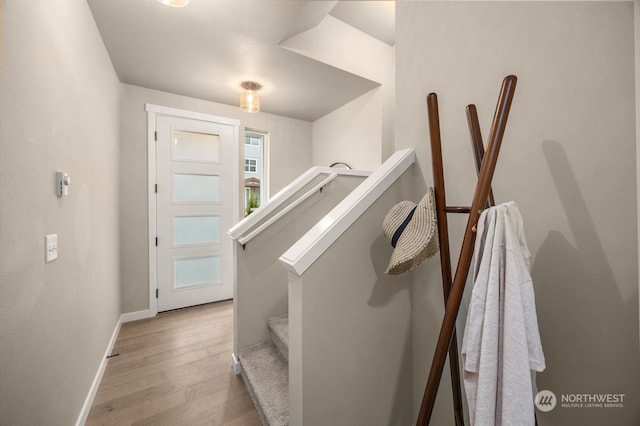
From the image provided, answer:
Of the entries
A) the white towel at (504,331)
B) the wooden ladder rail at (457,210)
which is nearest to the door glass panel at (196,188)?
the wooden ladder rail at (457,210)

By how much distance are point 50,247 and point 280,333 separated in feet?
4.30

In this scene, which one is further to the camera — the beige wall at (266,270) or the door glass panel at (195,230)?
the door glass panel at (195,230)

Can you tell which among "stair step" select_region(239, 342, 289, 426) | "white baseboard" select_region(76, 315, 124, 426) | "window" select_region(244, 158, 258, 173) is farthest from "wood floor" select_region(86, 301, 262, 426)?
"window" select_region(244, 158, 258, 173)

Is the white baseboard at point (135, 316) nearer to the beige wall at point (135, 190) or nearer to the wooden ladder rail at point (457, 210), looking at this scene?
the beige wall at point (135, 190)

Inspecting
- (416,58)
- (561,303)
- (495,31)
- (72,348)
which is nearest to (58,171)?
(72,348)

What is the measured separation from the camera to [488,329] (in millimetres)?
681

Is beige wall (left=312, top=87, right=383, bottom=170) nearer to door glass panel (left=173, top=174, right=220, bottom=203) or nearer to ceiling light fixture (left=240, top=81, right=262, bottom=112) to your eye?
ceiling light fixture (left=240, top=81, right=262, bottom=112)

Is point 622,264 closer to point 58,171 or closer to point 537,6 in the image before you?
point 537,6

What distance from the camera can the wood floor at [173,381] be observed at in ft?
4.82

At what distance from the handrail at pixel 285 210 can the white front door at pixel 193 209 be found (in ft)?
5.31

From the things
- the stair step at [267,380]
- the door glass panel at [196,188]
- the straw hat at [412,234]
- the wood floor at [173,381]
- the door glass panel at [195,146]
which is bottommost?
the wood floor at [173,381]

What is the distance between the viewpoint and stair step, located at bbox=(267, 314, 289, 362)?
1.66 m

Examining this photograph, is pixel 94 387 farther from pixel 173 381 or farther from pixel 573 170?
pixel 573 170

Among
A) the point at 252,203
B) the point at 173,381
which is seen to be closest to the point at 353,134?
the point at 252,203
